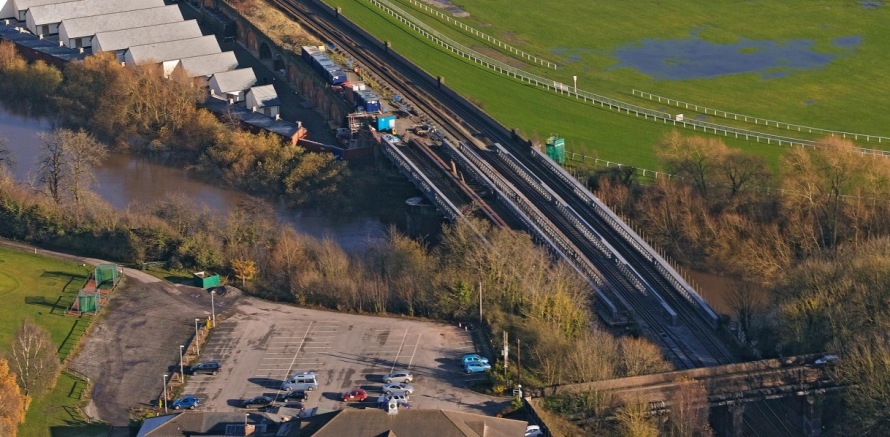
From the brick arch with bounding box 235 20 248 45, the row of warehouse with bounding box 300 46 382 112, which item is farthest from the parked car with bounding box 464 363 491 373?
the brick arch with bounding box 235 20 248 45

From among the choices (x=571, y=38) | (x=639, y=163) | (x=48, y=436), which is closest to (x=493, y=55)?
(x=571, y=38)

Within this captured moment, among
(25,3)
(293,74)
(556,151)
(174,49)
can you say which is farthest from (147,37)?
(556,151)

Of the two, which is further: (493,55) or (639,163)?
(493,55)

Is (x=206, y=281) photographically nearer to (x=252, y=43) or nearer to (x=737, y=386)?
(x=737, y=386)

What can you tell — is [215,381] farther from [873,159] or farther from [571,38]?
[571,38]

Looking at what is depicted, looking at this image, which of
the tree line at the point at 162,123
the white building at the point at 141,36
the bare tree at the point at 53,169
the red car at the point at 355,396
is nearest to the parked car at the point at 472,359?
the red car at the point at 355,396

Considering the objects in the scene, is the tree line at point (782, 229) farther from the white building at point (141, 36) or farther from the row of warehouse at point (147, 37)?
the white building at point (141, 36)
